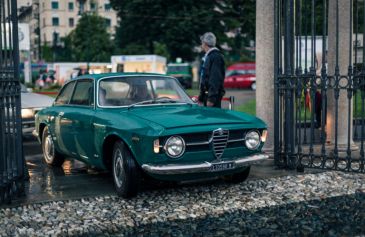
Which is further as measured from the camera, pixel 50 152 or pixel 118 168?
pixel 50 152

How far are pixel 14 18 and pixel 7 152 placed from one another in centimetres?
162

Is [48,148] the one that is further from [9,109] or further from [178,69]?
[178,69]

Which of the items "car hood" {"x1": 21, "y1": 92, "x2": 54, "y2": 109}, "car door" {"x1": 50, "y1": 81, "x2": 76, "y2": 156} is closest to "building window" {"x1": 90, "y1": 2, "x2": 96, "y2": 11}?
"car hood" {"x1": 21, "y1": 92, "x2": 54, "y2": 109}

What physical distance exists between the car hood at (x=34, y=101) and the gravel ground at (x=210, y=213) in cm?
612

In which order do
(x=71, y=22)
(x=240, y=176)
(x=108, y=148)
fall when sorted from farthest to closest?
(x=71, y=22)
(x=240, y=176)
(x=108, y=148)

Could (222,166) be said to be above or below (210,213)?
above

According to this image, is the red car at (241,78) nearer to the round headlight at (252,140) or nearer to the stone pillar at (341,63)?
the stone pillar at (341,63)

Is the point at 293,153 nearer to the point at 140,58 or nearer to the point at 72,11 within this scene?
the point at 140,58

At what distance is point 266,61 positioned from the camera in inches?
355

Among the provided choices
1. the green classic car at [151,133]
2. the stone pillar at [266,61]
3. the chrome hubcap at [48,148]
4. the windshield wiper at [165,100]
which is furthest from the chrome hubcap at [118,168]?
the stone pillar at [266,61]

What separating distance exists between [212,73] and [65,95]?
2.33 m

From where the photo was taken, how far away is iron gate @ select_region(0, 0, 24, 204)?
6.14m

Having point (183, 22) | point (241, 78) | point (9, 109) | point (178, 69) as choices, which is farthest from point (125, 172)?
point (178, 69)

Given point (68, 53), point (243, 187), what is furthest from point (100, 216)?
point (68, 53)
